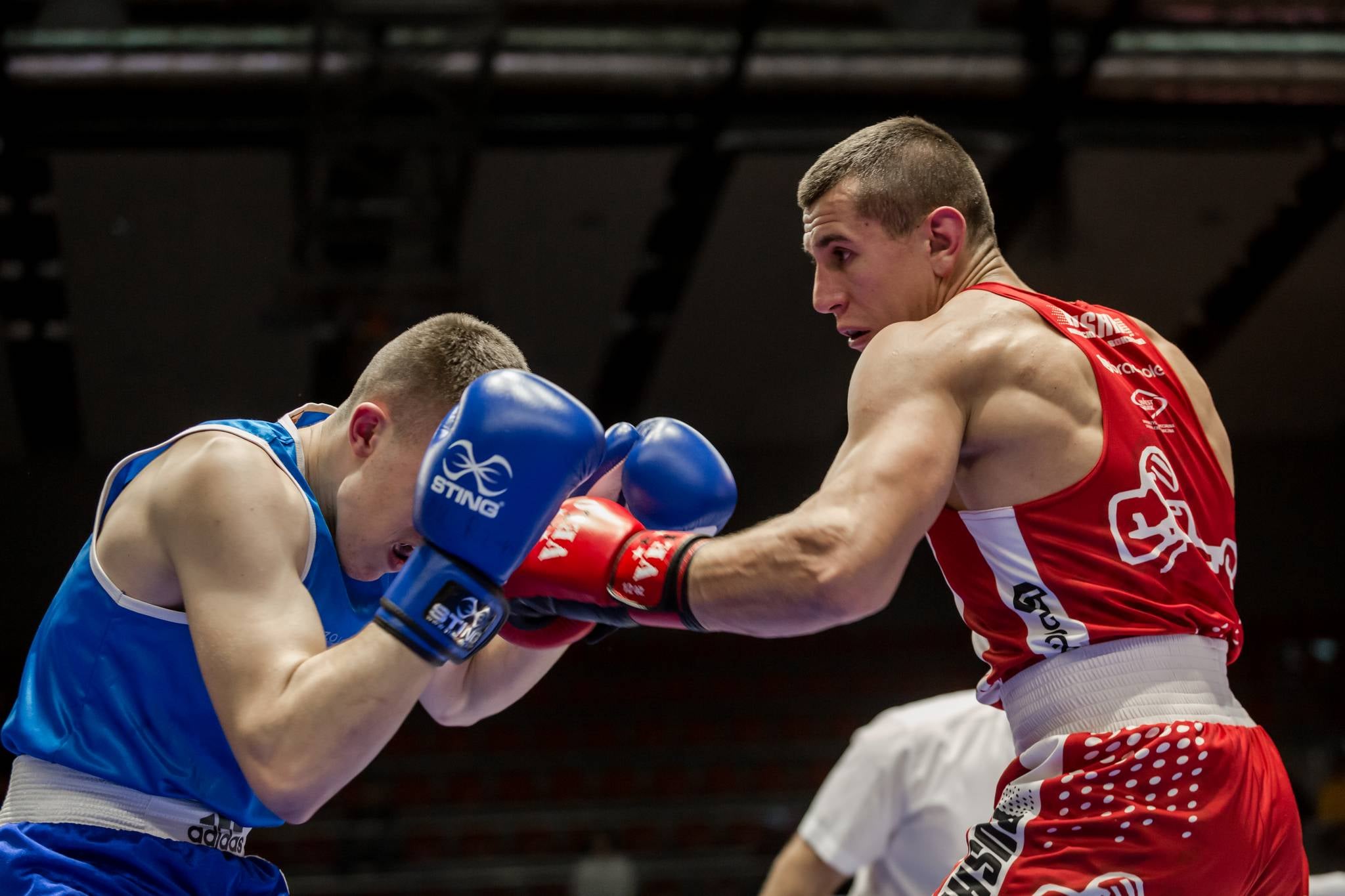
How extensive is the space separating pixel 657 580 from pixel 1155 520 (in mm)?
812

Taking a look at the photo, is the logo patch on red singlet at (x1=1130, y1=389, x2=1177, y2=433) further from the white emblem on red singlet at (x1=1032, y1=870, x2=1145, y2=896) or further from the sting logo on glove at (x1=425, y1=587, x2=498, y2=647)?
the sting logo on glove at (x1=425, y1=587, x2=498, y2=647)

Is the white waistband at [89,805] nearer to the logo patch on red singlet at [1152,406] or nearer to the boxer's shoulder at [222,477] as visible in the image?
the boxer's shoulder at [222,477]

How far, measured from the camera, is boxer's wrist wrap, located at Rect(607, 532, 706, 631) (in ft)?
6.63

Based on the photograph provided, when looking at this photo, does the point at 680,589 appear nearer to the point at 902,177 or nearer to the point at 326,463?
the point at 326,463

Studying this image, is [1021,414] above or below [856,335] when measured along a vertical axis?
above

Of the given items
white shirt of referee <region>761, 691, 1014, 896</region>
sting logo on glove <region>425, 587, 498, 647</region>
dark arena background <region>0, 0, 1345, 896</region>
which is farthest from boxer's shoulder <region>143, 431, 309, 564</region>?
dark arena background <region>0, 0, 1345, 896</region>

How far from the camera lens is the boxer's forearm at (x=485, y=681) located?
263 cm

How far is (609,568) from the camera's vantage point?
211 cm

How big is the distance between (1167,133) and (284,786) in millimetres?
9913

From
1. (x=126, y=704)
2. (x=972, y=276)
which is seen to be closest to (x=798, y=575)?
(x=972, y=276)

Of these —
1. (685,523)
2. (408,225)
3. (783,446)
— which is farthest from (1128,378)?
(783,446)

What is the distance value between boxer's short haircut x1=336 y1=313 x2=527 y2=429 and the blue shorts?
80 cm

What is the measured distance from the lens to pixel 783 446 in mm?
12875

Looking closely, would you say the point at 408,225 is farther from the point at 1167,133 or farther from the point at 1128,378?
the point at 1128,378
